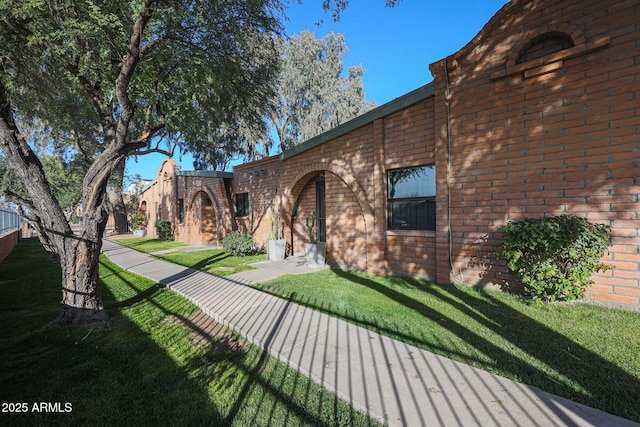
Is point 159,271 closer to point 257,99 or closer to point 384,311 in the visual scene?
point 257,99

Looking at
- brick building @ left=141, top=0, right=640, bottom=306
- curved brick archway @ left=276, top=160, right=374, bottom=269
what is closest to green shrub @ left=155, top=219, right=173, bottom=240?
curved brick archway @ left=276, top=160, right=374, bottom=269

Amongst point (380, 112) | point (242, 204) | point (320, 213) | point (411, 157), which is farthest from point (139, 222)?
point (411, 157)

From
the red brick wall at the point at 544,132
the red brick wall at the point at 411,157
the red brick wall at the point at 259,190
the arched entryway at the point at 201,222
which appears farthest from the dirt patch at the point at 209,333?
the arched entryway at the point at 201,222

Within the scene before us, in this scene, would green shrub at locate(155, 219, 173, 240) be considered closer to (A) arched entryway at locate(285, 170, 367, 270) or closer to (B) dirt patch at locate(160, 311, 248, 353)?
(A) arched entryway at locate(285, 170, 367, 270)

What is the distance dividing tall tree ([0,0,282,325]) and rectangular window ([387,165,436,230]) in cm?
451

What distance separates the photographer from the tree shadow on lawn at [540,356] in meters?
2.14

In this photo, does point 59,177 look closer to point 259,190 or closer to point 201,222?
point 201,222

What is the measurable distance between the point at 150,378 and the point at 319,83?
2307cm

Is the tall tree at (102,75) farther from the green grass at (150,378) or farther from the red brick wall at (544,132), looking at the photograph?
the red brick wall at (544,132)

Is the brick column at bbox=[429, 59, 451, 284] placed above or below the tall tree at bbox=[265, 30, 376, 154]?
below

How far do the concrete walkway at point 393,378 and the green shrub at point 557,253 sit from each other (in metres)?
2.24

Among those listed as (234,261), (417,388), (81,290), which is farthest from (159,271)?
(417,388)

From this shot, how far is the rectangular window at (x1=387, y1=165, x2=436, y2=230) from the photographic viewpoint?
580cm

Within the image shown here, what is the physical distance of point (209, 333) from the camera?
3746 mm
